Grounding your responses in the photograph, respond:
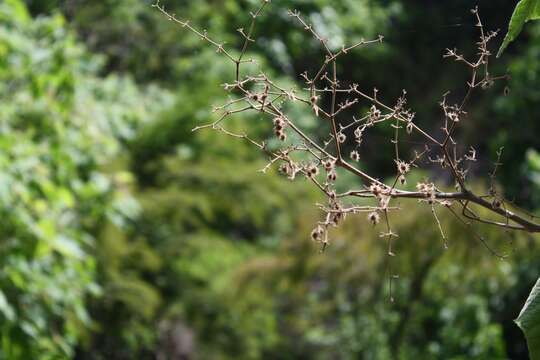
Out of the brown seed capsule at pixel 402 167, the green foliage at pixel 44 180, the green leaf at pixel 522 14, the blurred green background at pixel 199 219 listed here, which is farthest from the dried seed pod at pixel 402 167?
the blurred green background at pixel 199 219

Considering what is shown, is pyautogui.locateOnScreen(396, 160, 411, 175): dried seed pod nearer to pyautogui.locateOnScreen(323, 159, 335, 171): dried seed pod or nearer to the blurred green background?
pyautogui.locateOnScreen(323, 159, 335, 171): dried seed pod

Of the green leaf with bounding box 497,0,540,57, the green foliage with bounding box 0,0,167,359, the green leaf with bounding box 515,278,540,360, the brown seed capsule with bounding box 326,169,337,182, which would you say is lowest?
the green leaf with bounding box 515,278,540,360

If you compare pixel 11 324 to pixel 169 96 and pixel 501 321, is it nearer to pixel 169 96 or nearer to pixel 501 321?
pixel 501 321

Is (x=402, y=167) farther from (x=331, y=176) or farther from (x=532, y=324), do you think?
(x=532, y=324)

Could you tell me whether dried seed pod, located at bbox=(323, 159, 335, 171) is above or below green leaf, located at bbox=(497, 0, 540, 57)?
below

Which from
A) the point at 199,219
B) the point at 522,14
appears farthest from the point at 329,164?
the point at 199,219

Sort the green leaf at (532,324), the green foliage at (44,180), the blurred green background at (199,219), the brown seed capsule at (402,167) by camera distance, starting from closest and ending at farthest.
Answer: the green leaf at (532,324) < the brown seed capsule at (402,167) < the green foliage at (44,180) < the blurred green background at (199,219)

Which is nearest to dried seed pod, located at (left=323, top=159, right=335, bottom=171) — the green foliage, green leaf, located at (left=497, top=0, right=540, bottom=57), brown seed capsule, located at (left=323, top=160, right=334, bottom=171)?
brown seed capsule, located at (left=323, top=160, right=334, bottom=171)

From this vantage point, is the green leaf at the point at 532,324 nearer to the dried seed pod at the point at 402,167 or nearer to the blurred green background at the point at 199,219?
the dried seed pod at the point at 402,167
